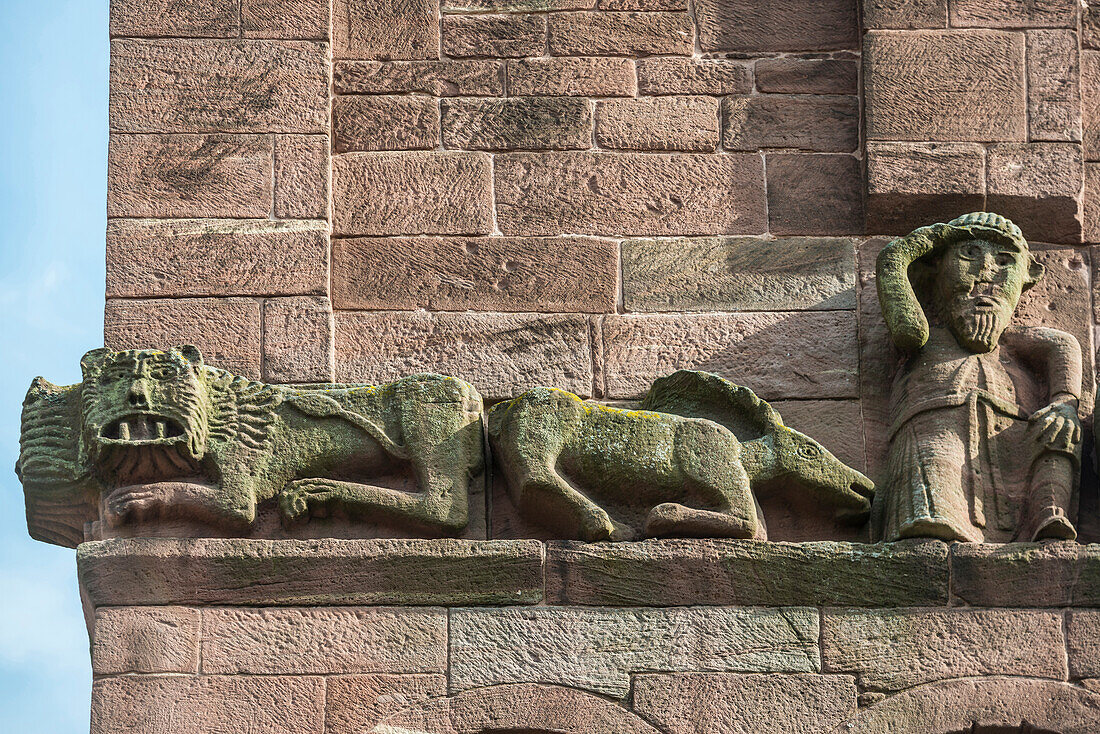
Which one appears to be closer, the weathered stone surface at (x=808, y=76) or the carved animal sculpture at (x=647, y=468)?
the carved animal sculpture at (x=647, y=468)

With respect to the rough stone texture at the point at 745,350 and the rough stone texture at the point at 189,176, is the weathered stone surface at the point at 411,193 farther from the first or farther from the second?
the rough stone texture at the point at 745,350

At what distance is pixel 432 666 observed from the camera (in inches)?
271

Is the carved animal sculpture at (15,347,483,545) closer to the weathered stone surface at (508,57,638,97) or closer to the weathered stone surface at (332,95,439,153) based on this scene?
the weathered stone surface at (332,95,439,153)

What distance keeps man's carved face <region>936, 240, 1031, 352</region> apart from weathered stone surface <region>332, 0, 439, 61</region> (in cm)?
207

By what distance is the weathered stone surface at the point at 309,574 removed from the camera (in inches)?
274

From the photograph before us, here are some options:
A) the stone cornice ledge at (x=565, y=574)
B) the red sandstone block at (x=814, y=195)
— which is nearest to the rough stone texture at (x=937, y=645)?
the stone cornice ledge at (x=565, y=574)

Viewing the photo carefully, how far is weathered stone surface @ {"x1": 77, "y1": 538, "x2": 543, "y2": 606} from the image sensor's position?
22.8 feet

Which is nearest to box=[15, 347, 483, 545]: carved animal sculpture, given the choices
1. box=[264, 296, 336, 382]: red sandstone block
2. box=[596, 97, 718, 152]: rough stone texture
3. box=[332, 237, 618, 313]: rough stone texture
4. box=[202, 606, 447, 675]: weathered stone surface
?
box=[264, 296, 336, 382]: red sandstone block

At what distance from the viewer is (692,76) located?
820 cm

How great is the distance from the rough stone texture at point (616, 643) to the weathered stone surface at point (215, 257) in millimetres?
1437

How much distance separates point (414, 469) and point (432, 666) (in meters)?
0.70

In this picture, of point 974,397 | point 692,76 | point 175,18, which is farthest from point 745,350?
point 175,18

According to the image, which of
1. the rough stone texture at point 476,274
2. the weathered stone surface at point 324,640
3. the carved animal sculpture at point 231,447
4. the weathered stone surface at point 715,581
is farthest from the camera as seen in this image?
the rough stone texture at point 476,274

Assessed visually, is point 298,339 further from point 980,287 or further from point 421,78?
point 980,287
